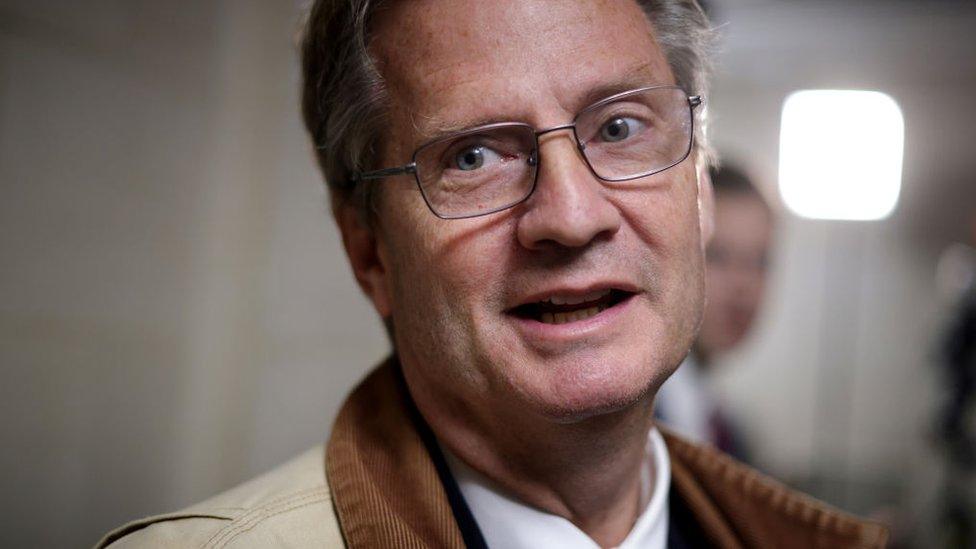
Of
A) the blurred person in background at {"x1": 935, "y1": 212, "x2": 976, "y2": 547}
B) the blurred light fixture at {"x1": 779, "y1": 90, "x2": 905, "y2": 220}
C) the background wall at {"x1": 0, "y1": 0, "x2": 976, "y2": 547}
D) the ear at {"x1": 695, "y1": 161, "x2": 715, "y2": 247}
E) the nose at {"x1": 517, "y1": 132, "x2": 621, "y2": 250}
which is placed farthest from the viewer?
the blurred light fixture at {"x1": 779, "y1": 90, "x2": 905, "y2": 220}

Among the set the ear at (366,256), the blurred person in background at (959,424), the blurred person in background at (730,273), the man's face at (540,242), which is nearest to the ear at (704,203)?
the man's face at (540,242)

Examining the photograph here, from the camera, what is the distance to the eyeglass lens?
1152mm

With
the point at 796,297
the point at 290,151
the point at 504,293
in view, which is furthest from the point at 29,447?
the point at 796,297

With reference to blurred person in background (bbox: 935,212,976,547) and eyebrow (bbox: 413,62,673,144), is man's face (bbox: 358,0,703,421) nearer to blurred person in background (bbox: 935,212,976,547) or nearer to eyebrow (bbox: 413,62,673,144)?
eyebrow (bbox: 413,62,673,144)

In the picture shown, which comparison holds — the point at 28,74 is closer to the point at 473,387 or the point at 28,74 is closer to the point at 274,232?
the point at 274,232

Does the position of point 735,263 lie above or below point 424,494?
below

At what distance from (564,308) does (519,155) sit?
24 cm

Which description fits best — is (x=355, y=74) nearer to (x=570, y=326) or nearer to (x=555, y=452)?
(x=570, y=326)

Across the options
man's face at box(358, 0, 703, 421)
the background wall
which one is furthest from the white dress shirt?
the background wall

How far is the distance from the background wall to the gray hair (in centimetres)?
24

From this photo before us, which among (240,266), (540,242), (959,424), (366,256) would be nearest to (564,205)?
(540,242)

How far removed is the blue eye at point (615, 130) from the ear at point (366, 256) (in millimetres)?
414

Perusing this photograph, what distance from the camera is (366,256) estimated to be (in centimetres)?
139

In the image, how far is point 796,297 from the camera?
485 centimetres
